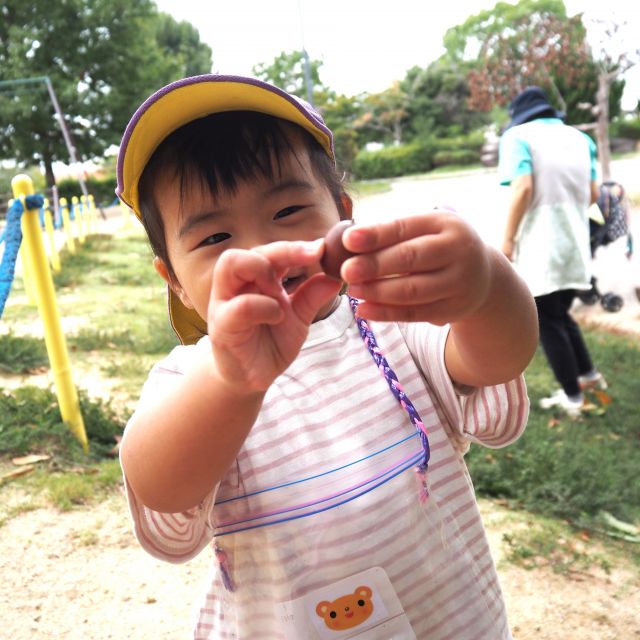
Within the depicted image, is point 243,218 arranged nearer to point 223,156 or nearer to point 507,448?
point 223,156

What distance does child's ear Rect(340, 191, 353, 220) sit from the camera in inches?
56.9

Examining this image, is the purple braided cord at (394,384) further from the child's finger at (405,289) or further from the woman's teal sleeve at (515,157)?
the woman's teal sleeve at (515,157)

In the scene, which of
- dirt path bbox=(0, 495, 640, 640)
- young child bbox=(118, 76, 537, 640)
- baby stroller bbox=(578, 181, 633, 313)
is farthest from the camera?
baby stroller bbox=(578, 181, 633, 313)

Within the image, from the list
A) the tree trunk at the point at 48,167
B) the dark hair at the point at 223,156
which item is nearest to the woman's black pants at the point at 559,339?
the dark hair at the point at 223,156

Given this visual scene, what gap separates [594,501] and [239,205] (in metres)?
2.39

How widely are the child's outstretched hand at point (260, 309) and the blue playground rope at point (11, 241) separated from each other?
2249 millimetres

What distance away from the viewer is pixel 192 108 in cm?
127

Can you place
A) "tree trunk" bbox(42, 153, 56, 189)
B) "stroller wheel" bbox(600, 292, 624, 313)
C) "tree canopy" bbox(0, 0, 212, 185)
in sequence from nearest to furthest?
"stroller wheel" bbox(600, 292, 624, 313) < "tree canopy" bbox(0, 0, 212, 185) < "tree trunk" bbox(42, 153, 56, 189)

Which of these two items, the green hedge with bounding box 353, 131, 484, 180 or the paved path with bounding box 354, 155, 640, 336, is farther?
the green hedge with bounding box 353, 131, 484, 180

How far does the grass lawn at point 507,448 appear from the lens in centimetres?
294

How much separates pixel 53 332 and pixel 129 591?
5.09 ft

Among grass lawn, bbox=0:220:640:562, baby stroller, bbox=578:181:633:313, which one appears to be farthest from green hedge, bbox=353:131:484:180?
grass lawn, bbox=0:220:640:562

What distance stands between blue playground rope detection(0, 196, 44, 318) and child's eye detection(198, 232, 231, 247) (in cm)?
194

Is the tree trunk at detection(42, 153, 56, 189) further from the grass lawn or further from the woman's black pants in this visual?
the woman's black pants
